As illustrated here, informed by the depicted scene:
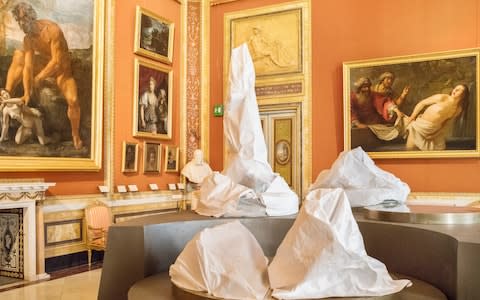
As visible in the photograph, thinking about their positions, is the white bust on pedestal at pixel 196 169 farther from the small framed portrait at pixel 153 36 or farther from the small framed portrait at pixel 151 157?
the small framed portrait at pixel 153 36

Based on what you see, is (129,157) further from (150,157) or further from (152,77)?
(152,77)

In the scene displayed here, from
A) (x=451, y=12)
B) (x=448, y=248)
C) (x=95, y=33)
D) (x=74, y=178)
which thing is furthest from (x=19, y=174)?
(x=451, y=12)

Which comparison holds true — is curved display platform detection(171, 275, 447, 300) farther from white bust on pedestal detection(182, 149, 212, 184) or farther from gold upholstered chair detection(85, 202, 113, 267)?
white bust on pedestal detection(182, 149, 212, 184)

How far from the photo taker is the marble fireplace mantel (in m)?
7.54

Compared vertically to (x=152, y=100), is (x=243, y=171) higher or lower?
lower

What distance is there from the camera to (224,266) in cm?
324

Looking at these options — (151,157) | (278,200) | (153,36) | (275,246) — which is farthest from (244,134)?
(153,36)

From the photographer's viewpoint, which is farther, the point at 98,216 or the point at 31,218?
the point at 98,216

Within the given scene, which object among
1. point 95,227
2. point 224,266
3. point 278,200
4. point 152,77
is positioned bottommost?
point 95,227

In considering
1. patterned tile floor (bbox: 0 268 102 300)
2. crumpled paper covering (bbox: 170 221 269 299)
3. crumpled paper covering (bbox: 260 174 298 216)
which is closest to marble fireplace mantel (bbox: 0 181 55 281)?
patterned tile floor (bbox: 0 268 102 300)

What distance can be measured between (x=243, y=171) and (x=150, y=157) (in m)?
6.06

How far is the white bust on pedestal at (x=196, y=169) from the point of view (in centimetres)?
1137

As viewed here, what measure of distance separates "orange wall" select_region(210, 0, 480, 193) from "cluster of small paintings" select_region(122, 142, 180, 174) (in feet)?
11.0

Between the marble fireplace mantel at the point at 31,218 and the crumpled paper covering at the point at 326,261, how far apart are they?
577 cm
